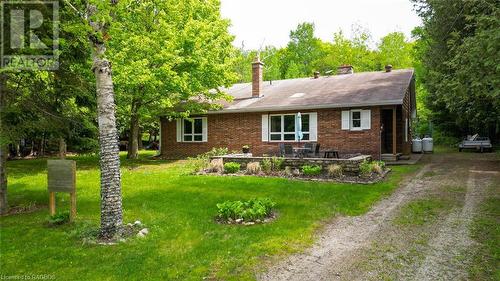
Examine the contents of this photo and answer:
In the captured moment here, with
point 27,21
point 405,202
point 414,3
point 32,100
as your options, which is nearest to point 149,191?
point 32,100

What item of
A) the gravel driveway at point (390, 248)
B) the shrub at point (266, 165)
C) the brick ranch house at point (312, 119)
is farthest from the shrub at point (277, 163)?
the gravel driveway at point (390, 248)

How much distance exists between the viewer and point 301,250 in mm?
5863

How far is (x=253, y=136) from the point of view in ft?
67.8

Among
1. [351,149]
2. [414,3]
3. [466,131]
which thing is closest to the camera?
[351,149]

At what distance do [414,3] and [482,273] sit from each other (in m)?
18.4

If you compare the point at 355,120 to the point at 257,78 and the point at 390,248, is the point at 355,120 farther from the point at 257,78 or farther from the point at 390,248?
the point at 390,248

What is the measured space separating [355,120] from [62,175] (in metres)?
14.0

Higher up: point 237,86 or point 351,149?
point 237,86

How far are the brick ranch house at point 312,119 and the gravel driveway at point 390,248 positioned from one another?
8208mm

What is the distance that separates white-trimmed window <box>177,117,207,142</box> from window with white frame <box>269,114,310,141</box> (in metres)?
4.59

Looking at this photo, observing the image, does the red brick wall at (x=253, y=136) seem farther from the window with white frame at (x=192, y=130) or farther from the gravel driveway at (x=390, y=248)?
the gravel driveway at (x=390, y=248)

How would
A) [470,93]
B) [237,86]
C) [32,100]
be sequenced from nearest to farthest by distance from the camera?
[32,100] < [470,93] < [237,86]

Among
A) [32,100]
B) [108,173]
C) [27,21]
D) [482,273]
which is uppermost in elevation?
[27,21]

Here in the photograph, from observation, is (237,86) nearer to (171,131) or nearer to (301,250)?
(171,131)
